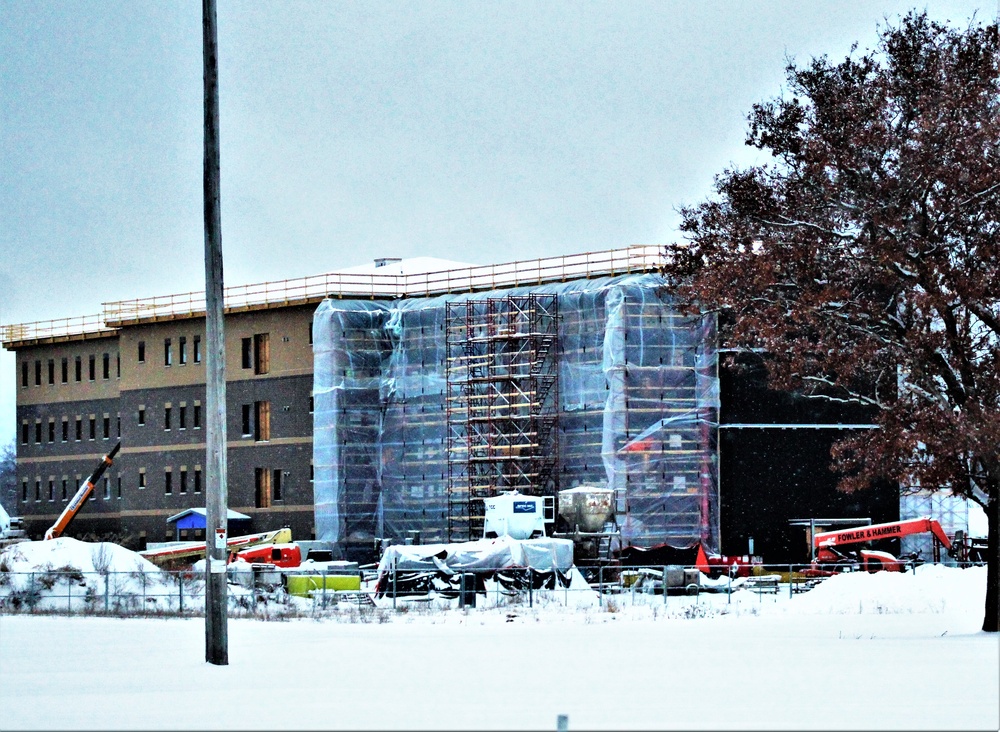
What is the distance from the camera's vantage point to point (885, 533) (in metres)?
60.8

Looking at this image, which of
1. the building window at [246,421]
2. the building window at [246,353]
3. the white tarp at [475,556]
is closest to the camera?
the white tarp at [475,556]

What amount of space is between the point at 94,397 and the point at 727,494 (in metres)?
42.7

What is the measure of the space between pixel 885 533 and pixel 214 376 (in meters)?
41.8

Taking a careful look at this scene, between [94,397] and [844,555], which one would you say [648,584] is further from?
[94,397]

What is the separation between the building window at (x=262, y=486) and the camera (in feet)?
263

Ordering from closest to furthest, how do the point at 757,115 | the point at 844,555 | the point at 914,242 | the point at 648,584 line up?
1. the point at 914,242
2. the point at 757,115
3. the point at 648,584
4. the point at 844,555

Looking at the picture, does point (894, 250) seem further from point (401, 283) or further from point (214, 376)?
point (401, 283)

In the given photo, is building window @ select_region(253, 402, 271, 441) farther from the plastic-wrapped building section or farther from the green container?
the green container

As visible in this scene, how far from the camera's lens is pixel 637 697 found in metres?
18.4

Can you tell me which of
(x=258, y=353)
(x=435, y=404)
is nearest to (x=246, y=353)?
(x=258, y=353)

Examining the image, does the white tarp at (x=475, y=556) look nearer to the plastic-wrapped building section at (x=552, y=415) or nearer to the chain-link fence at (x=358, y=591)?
the chain-link fence at (x=358, y=591)

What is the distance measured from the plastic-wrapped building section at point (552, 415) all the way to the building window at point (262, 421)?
6233mm

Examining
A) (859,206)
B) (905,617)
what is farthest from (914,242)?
(905,617)

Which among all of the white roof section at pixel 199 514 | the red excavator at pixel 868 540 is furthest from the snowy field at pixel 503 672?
the white roof section at pixel 199 514
